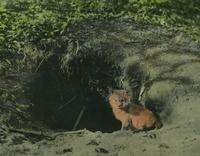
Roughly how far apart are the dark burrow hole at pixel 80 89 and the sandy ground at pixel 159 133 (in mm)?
271

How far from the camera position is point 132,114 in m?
5.53

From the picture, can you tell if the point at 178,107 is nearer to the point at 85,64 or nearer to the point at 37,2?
the point at 85,64

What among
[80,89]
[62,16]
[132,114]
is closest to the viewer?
[132,114]

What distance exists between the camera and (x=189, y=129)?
5.14 meters

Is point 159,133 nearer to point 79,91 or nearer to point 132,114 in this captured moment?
point 132,114

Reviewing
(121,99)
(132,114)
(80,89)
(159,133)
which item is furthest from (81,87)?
(159,133)

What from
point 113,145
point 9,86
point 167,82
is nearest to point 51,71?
point 9,86

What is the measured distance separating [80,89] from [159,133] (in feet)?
5.54

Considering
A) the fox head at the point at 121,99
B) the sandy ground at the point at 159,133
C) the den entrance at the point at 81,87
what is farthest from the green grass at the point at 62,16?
the fox head at the point at 121,99

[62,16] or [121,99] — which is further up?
[62,16]

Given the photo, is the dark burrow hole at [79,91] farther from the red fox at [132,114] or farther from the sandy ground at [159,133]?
the red fox at [132,114]

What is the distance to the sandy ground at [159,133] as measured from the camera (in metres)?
4.79

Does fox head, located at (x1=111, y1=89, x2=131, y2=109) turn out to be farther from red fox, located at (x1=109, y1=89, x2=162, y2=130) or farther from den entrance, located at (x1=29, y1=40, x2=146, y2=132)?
den entrance, located at (x1=29, y1=40, x2=146, y2=132)

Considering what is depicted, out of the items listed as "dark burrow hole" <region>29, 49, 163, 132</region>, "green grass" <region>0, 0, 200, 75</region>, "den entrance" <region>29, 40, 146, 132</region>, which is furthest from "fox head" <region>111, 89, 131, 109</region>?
"green grass" <region>0, 0, 200, 75</region>
